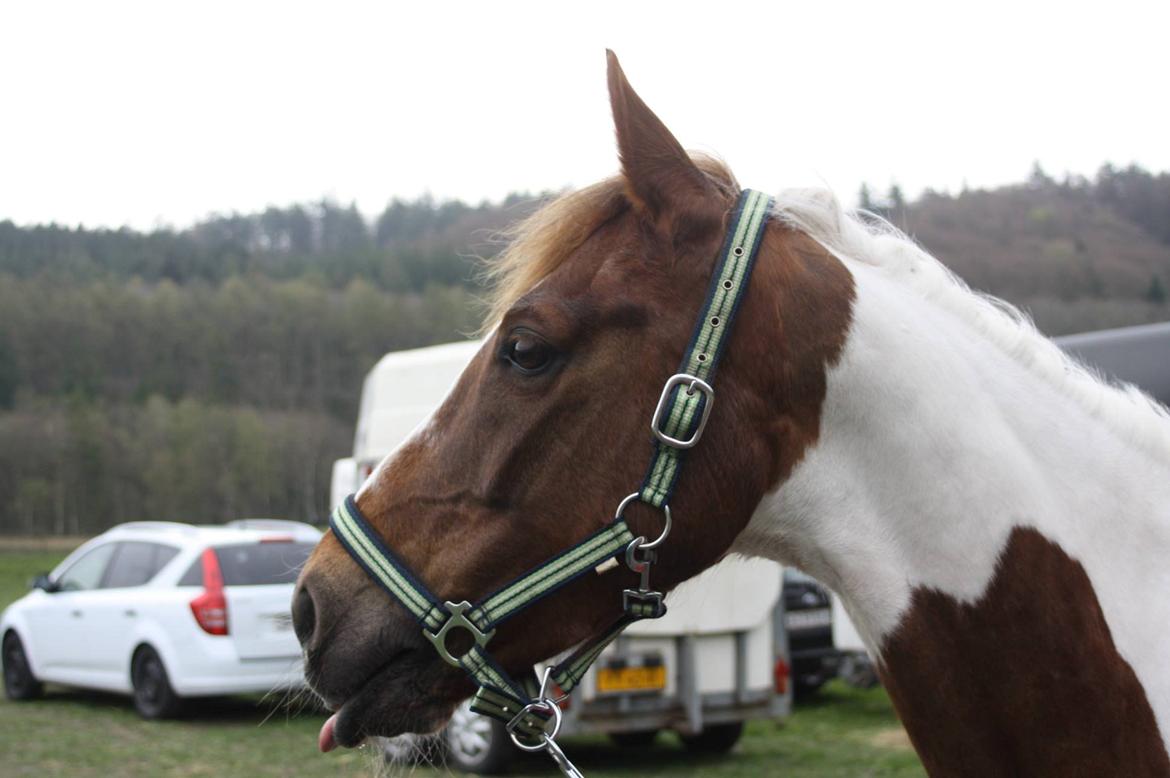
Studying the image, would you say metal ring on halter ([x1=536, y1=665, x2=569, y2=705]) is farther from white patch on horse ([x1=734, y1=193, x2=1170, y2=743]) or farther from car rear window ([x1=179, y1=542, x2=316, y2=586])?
car rear window ([x1=179, y1=542, x2=316, y2=586])

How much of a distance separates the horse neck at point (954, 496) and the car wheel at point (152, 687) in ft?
30.3

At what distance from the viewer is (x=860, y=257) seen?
2.00m

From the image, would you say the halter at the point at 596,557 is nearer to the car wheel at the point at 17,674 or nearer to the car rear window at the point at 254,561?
the car rear window at the point at 254,561

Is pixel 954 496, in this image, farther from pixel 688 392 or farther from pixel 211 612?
pixel 211 612

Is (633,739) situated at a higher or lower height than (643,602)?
lower

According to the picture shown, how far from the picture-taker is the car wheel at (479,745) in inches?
295

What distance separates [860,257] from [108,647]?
33.5 ft

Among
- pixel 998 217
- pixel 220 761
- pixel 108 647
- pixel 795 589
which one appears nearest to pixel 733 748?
pixel 795 589

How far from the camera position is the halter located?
Result: 1.79m

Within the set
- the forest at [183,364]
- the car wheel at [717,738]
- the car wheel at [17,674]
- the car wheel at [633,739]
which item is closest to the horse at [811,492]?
the car wheel at [717,738]

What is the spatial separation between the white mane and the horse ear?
0.17 meters

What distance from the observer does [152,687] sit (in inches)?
394

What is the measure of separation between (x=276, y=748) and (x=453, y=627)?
786 centimetres

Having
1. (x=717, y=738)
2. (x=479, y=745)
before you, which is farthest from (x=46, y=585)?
(x=717, y=738)
